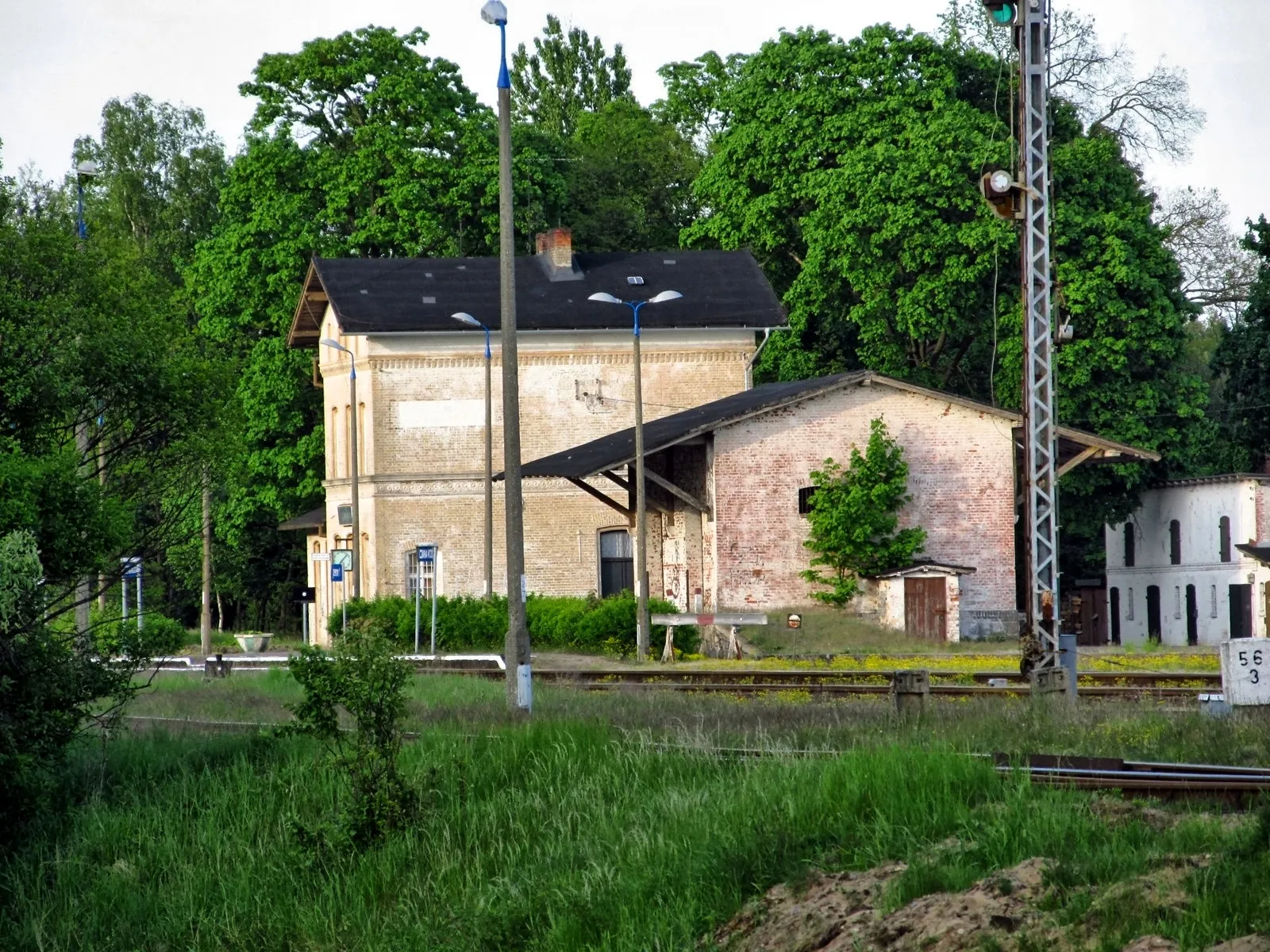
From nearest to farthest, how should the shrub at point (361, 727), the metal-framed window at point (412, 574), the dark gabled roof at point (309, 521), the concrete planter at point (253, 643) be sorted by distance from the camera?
1. the shrub at point (361, 727)
2. the metal-framed window at point (412, 574)
3. the concrete planter at point (253, 643)
4. the dark gabled roof at point (309, 521)

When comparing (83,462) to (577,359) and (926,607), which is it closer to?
(926,607)

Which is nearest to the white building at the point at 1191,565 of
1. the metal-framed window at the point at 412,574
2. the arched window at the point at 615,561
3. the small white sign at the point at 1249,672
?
the arched window at the point at 615,561

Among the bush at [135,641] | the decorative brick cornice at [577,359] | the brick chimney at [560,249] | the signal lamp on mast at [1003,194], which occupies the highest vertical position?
the brick chimney at [560,249]

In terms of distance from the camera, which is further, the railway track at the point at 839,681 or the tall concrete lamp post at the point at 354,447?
the tall concrete lamp post at the point at 354,447

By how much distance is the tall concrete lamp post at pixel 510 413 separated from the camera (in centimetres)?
1961

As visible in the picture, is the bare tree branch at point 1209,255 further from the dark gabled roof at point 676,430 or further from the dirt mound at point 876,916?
the dirt mound at point 876,916

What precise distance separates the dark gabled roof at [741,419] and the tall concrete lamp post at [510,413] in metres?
16.3

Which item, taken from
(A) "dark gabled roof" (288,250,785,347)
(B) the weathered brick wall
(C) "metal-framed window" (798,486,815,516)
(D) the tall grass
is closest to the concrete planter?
(A) "dark gabled roof" (288,250,785,347)

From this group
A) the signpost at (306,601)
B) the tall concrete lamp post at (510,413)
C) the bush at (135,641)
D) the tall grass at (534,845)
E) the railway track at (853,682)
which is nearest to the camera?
the tall grass at (534,845)

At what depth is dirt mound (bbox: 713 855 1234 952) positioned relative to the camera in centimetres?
857

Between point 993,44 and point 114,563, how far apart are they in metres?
43.0

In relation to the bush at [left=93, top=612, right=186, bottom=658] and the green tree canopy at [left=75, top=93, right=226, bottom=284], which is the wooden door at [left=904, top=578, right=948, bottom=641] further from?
the green tree canopy at [left=75, top=93, right=226, bottom=284]

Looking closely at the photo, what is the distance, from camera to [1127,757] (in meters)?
12.8

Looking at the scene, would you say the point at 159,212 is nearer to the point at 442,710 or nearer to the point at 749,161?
the point at 749,161
